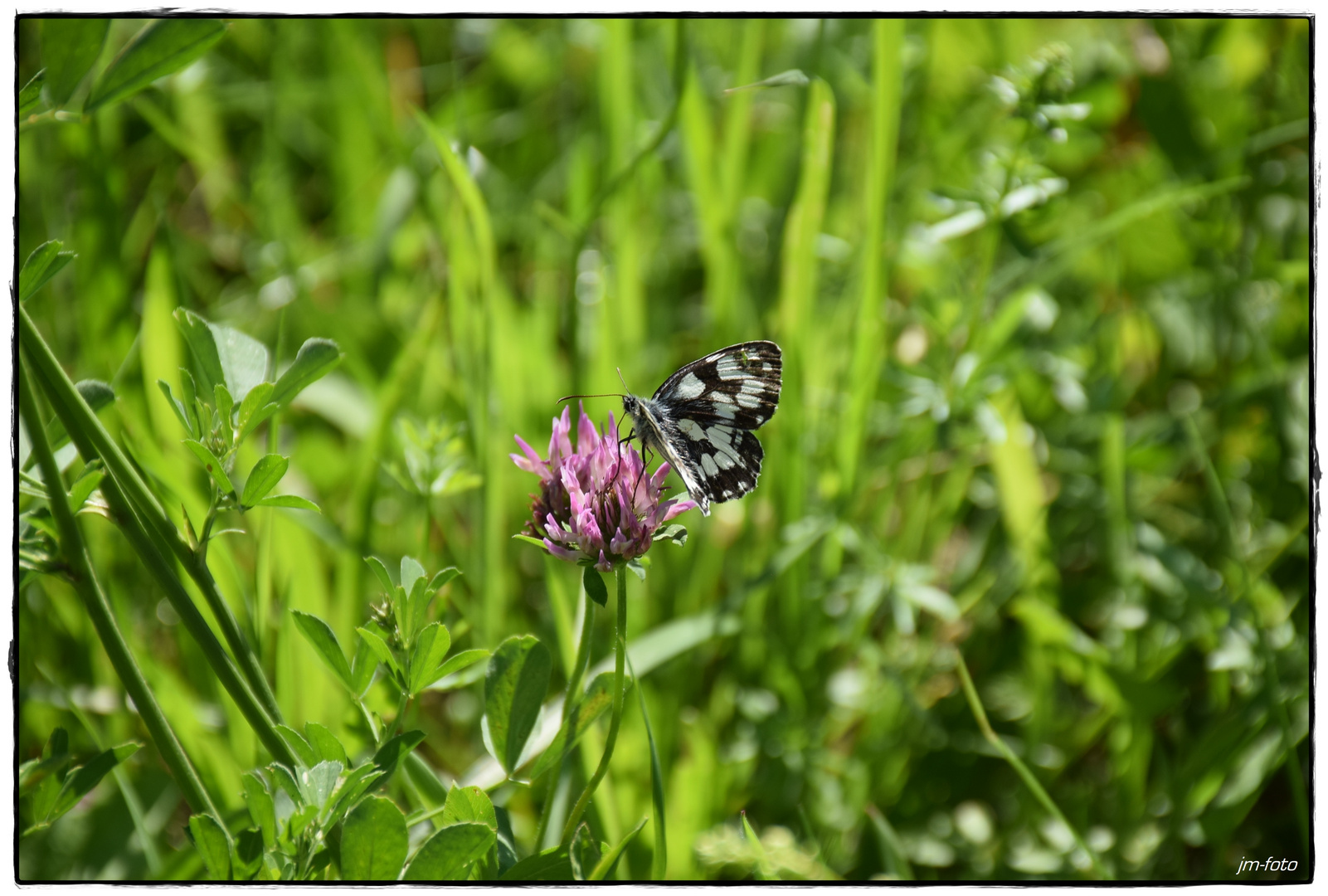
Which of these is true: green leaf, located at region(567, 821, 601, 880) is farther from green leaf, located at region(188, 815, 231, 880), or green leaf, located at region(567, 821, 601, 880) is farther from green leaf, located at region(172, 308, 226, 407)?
green leaf, located at region(172, 308, 226, 407)

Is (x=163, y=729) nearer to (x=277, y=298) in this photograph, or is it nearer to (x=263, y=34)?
(x=277, y=298)

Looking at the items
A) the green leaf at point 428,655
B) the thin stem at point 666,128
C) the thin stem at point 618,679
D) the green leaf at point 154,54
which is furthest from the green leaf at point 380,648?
the thin stem at point 666,128

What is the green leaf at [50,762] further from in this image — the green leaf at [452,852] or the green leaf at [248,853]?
the green leaf at [452,852]

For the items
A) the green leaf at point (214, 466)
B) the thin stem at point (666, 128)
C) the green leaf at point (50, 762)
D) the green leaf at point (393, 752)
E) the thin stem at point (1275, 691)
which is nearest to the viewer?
the green leaf at point (214, 466)

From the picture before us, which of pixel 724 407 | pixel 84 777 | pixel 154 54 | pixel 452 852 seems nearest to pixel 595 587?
pixel 452 852

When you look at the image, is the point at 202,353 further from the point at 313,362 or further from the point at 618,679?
the point at 618,679

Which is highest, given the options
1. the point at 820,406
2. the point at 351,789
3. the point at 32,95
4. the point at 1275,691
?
the point at 32,95
